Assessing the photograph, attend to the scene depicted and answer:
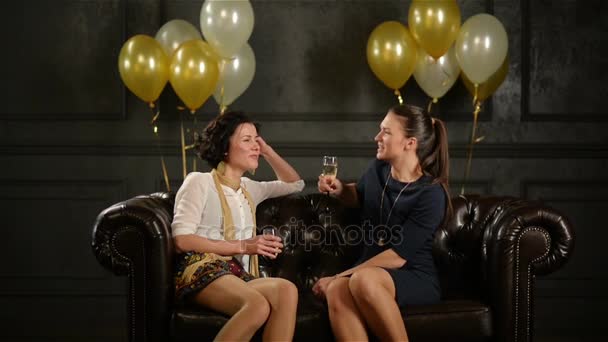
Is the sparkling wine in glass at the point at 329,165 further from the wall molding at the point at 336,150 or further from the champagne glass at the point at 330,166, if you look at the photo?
the wall molding at the point at 336,150

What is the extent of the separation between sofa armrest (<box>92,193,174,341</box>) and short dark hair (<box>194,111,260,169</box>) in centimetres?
34

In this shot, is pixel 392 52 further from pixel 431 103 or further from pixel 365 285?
pixel 365 285

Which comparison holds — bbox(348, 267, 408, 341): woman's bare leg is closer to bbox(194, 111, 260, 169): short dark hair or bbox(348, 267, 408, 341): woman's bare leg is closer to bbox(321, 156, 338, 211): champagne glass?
bbox(321, 156, 338, 211): champagne glass

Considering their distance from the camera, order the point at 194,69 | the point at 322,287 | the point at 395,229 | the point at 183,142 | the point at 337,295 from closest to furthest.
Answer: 1. the point at 337,295
2. the point at 322,287
3. the point at 395,229
4. the point at 194,69
5. the point at 183,142

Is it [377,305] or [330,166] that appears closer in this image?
[377,305]

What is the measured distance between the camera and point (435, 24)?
3.69 m

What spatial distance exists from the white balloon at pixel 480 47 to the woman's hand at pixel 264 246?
169 centimetres

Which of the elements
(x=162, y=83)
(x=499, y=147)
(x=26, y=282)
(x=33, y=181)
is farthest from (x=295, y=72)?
(x=26, y=282)

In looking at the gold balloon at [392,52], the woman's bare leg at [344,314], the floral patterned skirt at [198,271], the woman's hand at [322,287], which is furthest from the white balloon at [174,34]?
the woman's bare leg at [344,314]

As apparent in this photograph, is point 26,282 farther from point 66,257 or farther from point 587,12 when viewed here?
point 587,12

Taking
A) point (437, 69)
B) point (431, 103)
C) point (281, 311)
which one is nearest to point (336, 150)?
point (431, 103)

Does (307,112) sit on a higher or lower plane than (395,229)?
higher

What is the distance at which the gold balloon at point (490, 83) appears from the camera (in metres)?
3.96

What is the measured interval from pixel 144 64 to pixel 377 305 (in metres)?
1.80
